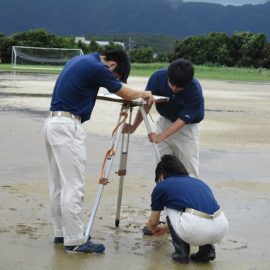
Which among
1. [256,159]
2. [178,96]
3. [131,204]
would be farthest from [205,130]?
[178,96]

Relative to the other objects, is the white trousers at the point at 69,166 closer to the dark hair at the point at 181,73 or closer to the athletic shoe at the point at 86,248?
the athletic shoe at the point at 86,248

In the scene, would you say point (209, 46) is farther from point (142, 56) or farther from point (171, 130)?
point (171, 130)

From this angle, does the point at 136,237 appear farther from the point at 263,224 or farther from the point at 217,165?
the point at 217,165

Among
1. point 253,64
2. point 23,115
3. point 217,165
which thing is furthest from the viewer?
point 253,64

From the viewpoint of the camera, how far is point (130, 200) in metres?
8.09

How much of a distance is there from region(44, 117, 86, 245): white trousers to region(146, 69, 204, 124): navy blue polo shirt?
45.4 inches

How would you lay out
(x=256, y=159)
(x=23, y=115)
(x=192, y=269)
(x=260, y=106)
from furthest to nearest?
(x=260, y=106) < (x=23, y=115) < (x=256, y=159) < (x=192, y=269)

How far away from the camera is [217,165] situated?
11.2m

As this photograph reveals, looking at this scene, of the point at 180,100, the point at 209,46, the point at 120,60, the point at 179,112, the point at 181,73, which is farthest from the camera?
the point at 209,46

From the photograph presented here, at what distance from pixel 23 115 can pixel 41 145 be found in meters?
5.78

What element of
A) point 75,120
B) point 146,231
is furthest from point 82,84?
point 146,231

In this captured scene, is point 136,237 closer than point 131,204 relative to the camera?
Yes

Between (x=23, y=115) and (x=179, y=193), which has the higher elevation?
(x=179, y=193)

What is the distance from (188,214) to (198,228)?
0.51ft
